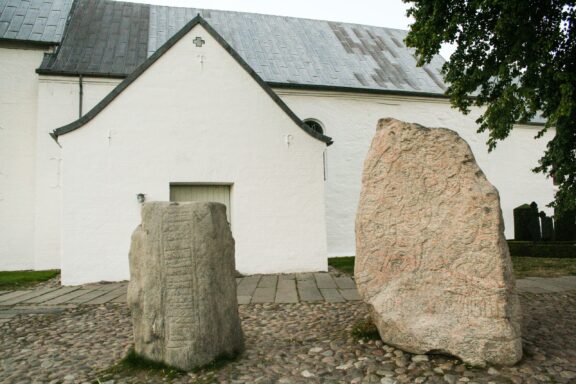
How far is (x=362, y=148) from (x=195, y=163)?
6953 mm

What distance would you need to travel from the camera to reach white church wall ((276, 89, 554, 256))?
12883 mm

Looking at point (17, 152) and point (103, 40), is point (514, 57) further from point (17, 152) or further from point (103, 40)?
point (17, 152)

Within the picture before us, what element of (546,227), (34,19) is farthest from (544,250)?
(34,19)

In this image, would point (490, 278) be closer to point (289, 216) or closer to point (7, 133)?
point (289, 216)

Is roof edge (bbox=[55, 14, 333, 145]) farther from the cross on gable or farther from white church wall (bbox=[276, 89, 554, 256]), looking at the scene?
white church wall (bbox=[276, 89, 554, 256])

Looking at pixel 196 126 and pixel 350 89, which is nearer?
pixel 196 126

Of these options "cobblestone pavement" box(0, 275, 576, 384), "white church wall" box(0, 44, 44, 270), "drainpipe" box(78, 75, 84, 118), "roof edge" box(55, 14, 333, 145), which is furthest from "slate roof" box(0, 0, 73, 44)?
"cobblestone pavement" box(0, 275, 576, 384)

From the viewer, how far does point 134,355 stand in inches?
129

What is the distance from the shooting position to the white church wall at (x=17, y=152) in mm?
10859

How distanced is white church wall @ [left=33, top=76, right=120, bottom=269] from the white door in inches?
188

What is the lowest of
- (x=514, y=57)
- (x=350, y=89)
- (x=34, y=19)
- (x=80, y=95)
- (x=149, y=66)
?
(x=514, y=57)

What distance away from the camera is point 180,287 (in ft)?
10.1

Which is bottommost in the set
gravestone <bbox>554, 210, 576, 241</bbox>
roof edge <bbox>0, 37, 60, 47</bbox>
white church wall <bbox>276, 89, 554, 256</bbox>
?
gravestone <bbox>554, 210, 576, 241</bbox>

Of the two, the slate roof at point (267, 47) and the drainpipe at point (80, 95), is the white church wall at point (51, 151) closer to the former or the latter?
the drainpipe at point (80, 95)
